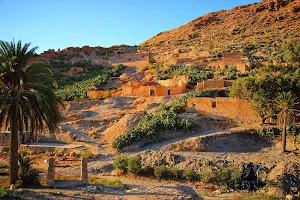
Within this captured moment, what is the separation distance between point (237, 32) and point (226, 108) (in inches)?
1677

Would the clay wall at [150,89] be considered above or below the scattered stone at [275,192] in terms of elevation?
above

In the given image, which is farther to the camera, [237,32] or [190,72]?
[237,32]

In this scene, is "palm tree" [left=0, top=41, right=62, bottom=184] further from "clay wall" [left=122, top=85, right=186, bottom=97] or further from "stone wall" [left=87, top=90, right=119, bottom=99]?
"stone wall" [left=87, top=90, right=119, bottom=99]

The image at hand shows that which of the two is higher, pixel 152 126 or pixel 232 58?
pixel 232 58

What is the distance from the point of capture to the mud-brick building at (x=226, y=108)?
21969 millimetres

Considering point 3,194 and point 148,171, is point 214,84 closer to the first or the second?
point 148,171

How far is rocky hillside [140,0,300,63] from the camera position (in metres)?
45.5

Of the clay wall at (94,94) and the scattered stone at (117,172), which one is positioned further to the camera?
the clay wall at (94,94)

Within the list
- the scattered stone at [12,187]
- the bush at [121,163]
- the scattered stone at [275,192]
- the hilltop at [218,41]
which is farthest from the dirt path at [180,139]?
the hilltop at [218,41]

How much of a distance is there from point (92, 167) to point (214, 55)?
26535 millimetres

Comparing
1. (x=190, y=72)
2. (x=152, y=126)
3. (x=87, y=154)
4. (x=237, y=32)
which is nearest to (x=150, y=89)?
(x=190, y=72)

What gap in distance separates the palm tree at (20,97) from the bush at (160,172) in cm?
634

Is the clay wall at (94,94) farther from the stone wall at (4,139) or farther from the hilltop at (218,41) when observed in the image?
the hilltop at (218,41)

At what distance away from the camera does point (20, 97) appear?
469 inches
